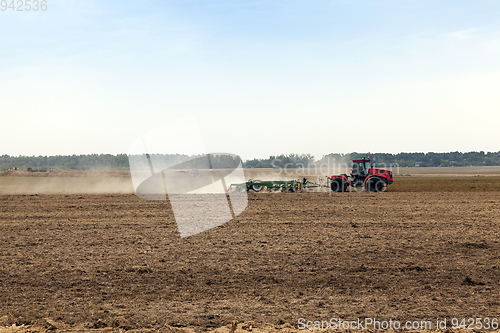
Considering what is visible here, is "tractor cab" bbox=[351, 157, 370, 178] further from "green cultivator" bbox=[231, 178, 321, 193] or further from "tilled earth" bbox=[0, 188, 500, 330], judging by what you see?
"tilled earth" bbox=[0, 188, 500, 330]

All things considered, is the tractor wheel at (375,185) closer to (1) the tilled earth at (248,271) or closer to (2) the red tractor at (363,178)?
(2) the red tractor at (363,178)

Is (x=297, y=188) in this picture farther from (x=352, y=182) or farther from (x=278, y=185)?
(x=352, y=182)

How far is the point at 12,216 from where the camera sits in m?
17.2

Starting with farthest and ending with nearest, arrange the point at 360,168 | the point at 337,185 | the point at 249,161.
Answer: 1. the point at 249,161
2. the point at 337,185
3. the point at 360,168

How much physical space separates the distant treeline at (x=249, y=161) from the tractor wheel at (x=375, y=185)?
4.84ft

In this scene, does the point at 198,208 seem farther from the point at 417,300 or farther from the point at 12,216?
the point at 417,300

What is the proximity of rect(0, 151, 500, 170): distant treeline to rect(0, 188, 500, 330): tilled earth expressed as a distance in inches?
101

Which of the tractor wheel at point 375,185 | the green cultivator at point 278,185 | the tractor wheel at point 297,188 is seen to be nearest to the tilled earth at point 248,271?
the green cultivator at point 278,185

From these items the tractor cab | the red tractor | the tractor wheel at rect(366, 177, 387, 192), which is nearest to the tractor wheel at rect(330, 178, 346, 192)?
the red tractor

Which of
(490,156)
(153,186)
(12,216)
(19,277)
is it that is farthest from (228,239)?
(490,156)

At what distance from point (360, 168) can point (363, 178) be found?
82 centimetres

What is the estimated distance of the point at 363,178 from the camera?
27.5 m

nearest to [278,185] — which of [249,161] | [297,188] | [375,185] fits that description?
[297,188]

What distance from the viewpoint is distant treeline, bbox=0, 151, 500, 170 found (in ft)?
31.8
